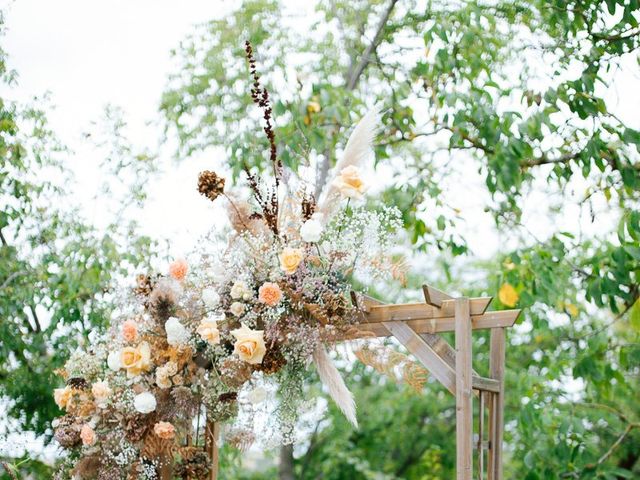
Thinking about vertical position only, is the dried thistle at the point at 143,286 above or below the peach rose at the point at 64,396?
Answer: above

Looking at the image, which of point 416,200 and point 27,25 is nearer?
point 416,200

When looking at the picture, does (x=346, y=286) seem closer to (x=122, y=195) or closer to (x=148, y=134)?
(x=122, y=195)

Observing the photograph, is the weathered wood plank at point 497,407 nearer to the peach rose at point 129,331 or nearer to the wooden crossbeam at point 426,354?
the wooden crossbeam at point 426,354

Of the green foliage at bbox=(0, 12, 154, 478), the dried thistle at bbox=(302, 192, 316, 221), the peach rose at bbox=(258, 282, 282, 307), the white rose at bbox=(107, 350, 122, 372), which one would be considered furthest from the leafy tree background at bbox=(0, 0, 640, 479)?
the white rose at bbox=(107, 350, 122, 372)

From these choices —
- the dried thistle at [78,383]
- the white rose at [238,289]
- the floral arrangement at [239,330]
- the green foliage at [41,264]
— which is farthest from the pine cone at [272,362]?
the green foliage at [41,264]

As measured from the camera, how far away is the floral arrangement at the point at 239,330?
11.2 ft

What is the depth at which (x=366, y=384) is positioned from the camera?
9.77 metres

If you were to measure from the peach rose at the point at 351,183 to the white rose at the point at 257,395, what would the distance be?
809 millimetres

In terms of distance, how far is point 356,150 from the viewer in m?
3.51

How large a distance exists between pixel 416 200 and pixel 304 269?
89.4 inches

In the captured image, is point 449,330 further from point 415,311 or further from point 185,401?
point 185,401

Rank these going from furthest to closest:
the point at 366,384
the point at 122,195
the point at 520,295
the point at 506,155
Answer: the point at 366,384, the point at 122,195, the point at 520,295, the point at 506,155

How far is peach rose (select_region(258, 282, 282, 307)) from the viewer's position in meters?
3.36

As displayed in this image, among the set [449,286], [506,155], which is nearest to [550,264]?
[506,155]
